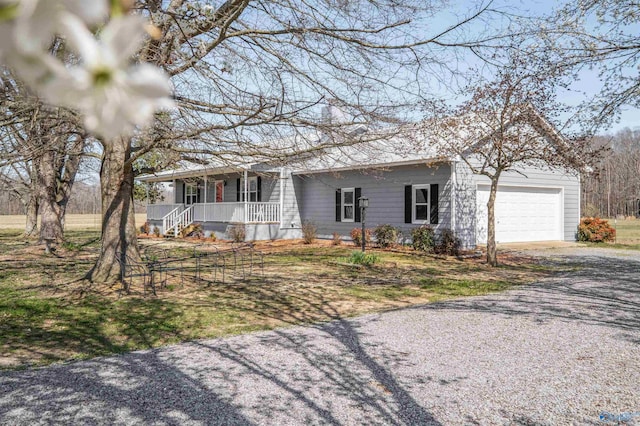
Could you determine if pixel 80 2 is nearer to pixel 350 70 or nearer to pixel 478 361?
pixel 478 361

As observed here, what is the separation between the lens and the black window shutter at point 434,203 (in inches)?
699

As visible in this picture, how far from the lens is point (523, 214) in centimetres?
1981

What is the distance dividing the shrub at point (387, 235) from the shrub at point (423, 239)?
98 centimetres

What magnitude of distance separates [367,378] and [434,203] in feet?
44.6

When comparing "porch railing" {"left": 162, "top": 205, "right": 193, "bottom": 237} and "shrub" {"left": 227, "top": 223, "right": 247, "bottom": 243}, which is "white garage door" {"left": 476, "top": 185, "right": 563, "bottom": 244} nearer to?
"shrub" {"left": 227, "top": 223, "right": 247, "bottom": 243}

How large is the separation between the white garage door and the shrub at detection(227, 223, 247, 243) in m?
9.53

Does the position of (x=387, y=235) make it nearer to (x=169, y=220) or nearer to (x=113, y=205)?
(x=113, y=205)

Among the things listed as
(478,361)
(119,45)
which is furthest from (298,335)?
(119,45)

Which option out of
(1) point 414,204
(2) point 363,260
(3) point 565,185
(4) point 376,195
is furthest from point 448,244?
(3) point 565,185

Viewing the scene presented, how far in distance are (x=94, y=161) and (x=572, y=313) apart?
20.6 metres

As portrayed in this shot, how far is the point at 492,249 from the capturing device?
1401 cm

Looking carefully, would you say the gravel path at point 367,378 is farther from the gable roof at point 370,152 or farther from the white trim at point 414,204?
the white trim at point 414,204

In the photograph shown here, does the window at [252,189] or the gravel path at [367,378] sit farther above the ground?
the window at [252,189]

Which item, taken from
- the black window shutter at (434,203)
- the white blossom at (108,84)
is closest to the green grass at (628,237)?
the black window shutter at (434,203)
